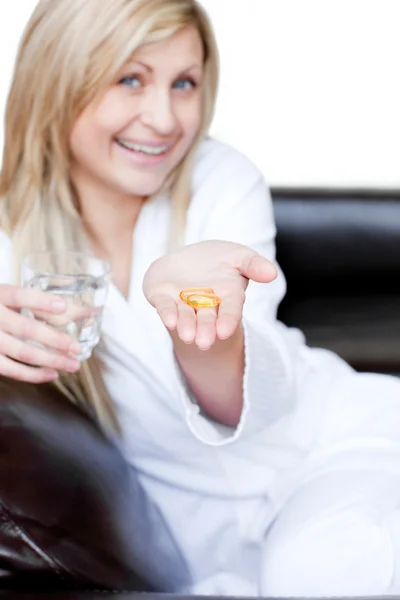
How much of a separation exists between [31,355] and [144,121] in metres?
0.25

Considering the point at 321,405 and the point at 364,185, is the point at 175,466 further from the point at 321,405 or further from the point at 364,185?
the point at 364,185

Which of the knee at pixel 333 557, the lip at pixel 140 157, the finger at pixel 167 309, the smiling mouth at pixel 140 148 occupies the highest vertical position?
the smiling mouth at pixel 140 148

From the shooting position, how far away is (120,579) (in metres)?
0.49

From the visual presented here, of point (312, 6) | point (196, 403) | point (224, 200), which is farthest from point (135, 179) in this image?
point (312, 6)

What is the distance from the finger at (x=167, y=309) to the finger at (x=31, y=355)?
92 mm

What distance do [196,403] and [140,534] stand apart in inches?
4.6

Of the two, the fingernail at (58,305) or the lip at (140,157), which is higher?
the lip at (140,157)

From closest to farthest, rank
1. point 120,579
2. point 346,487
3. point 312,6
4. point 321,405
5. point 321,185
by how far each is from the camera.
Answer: point 120,579 → point 346,487 → point 321,405 → point 312,6 → point 321,185

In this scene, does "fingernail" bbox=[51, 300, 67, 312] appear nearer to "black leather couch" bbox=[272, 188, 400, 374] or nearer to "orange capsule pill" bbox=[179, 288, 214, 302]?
Result: "orange capsule pill" bbox=[179, 288, 214, 302]

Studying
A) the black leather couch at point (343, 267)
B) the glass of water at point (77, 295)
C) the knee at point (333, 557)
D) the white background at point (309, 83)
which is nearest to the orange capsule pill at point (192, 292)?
the glass of water at point (77, 295)

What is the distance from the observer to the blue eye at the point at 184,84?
653 millimetres

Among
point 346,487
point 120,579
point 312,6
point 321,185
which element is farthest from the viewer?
point 321,185

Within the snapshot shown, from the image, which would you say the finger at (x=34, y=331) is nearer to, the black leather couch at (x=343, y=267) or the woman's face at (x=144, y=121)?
the woman's face at (x=144, y=121)

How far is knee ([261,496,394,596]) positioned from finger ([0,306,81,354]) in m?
0.23
